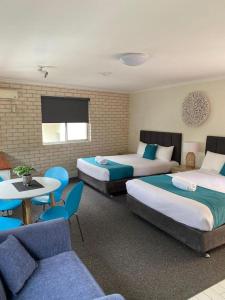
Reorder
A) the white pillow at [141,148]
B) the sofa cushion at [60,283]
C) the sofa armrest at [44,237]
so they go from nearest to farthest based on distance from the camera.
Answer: the sofa cushion at [60,283] → the sofa armrest at [44,237] → the white pillow at [141,148]

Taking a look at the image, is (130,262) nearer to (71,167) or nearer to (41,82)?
(71,167)

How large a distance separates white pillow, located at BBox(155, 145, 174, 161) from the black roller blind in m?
2.01

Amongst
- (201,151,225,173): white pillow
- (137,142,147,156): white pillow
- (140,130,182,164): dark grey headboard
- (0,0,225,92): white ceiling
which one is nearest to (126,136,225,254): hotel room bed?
(201,151,225,173): white pillow

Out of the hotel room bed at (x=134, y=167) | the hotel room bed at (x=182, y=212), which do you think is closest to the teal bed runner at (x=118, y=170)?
the hotel room bed at (x=134, y=167)

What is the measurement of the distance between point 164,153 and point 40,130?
9.49 feet

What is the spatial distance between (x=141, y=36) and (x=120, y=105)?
13.4 feet

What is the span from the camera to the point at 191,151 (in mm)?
4375

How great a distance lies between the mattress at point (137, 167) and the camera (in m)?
4.35

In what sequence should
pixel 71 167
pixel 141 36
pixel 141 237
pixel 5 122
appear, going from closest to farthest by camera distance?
1. pixel 141 36
2. pixel 141 237
3. pixel 5 122
4. pixel 71 167

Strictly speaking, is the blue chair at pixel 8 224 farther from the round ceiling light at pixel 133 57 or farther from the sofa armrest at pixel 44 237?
the round ceiling light at pixel 133 57

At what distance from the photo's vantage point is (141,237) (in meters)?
2.89

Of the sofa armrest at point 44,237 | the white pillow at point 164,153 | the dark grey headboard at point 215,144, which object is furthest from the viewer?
the white pillow at point 164,153

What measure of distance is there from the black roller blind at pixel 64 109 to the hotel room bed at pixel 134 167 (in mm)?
1144

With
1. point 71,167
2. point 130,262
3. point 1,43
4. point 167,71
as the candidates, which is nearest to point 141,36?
point 1,43
